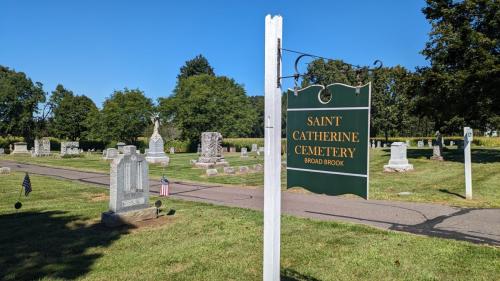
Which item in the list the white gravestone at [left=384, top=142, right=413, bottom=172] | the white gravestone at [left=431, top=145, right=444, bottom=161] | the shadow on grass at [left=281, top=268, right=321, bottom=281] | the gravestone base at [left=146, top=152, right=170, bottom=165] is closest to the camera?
the shadow on grass at [left=281, top=268, right=321, bottom=281]

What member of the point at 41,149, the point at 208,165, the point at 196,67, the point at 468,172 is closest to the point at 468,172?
the point at 468,172

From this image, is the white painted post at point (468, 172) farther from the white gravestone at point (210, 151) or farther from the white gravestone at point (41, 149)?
the white gravestone at point (41, 149)

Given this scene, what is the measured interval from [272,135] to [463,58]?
960 inches

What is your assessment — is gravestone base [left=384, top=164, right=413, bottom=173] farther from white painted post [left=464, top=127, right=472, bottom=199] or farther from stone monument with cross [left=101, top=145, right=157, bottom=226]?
stone monument with cross [left=101, top=145, right=157, bottom=226]

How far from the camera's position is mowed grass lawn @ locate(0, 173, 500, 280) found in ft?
18.8

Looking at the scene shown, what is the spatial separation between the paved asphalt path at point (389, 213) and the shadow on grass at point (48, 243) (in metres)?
4.45

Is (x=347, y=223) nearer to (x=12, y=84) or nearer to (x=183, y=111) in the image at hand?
(x=183, y=111)

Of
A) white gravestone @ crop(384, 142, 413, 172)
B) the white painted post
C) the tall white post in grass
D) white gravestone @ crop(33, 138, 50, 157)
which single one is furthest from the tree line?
the tall white post in grass

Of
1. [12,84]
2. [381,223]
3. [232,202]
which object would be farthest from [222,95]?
[381,223]

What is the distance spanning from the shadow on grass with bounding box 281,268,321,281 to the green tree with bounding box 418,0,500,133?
20644mm

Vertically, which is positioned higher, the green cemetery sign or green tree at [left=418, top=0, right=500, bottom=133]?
green tree at [left=418, top=0, right=500, bottom=133]

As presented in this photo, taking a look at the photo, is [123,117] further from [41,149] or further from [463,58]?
[463,58]

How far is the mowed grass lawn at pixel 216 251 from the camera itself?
573cm

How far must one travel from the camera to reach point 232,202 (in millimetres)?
12406
